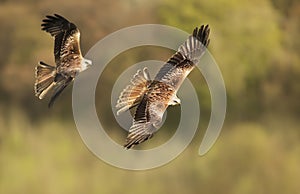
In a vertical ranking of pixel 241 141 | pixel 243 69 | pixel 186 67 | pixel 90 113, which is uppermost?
pixel 243 69

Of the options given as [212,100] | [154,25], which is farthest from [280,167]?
[154,25]

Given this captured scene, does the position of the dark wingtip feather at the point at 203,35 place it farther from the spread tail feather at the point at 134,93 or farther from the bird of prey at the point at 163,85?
the spread tail feather at the point at 134,93

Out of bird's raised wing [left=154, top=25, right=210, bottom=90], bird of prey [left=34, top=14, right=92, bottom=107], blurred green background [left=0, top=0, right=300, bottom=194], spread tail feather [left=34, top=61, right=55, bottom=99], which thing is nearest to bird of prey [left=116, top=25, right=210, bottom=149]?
bird's raised wing [left=154, top=25, right=210, bottom=90]

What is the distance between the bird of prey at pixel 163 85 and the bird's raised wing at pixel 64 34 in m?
0.36

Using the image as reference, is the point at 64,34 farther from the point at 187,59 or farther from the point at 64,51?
the point at 187,59

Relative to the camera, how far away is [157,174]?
22.8 ft

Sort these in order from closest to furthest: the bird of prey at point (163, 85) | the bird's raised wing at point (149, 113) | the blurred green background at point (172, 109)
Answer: the bird's raised wing at point (149, 113) < the bird of prey at point (163, 85) < the blurred green background at point (172, 109)

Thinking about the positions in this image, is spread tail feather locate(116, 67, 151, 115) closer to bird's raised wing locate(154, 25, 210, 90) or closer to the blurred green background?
bird's raised wing locate(154, 25, 210, 90)

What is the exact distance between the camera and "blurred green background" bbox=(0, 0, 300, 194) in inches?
271

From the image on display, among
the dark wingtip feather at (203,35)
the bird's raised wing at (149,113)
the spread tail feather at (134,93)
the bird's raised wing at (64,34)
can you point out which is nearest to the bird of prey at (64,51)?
the bird's raised wing at (64,34)

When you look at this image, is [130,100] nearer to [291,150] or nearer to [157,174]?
[157,174]

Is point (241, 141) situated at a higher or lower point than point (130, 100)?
higher

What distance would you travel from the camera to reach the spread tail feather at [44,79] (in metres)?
4.50

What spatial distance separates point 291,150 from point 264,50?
864 mm
